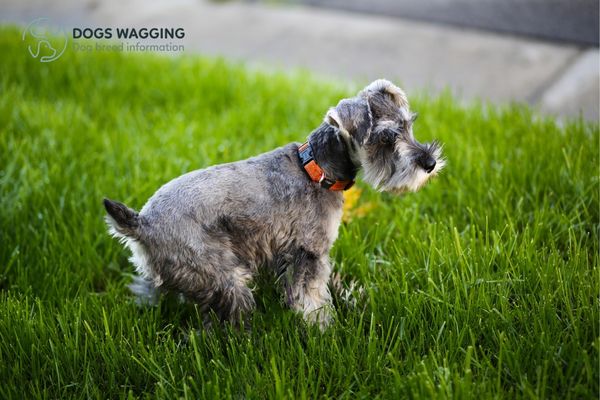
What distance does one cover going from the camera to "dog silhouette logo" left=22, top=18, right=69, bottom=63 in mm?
6195

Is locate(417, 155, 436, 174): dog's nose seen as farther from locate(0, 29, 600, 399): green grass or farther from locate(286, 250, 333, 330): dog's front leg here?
locate(286, 250, 333, 330): dog's front leg

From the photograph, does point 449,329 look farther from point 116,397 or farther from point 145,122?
point 145,122

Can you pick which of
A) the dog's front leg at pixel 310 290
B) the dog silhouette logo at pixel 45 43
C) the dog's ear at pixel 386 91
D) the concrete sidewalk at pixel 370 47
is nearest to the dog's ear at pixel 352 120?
the dog's ear at pixel 386 91

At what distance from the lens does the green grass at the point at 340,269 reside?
2514 millimetres

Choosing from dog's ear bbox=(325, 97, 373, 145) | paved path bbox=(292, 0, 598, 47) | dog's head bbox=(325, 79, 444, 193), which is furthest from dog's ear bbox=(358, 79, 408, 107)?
paved path bbox=(292, 0, 598, 47)

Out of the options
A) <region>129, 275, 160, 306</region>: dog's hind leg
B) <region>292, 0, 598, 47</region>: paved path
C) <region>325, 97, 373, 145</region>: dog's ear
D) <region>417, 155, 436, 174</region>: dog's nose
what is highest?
<region>292, 0, 598, 47</region>: paved path

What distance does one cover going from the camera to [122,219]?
2.61m

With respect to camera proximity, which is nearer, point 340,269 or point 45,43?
point 340,269

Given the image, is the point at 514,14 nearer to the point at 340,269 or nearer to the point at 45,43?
the point at 340,269

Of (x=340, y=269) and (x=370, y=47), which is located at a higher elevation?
(x=370, y=47)

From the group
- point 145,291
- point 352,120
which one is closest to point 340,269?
point 352,120

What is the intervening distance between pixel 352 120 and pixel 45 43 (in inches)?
196

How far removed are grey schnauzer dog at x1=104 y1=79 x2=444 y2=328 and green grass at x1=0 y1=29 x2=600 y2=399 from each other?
22 cm

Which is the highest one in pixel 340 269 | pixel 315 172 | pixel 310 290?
pixel 315 172
